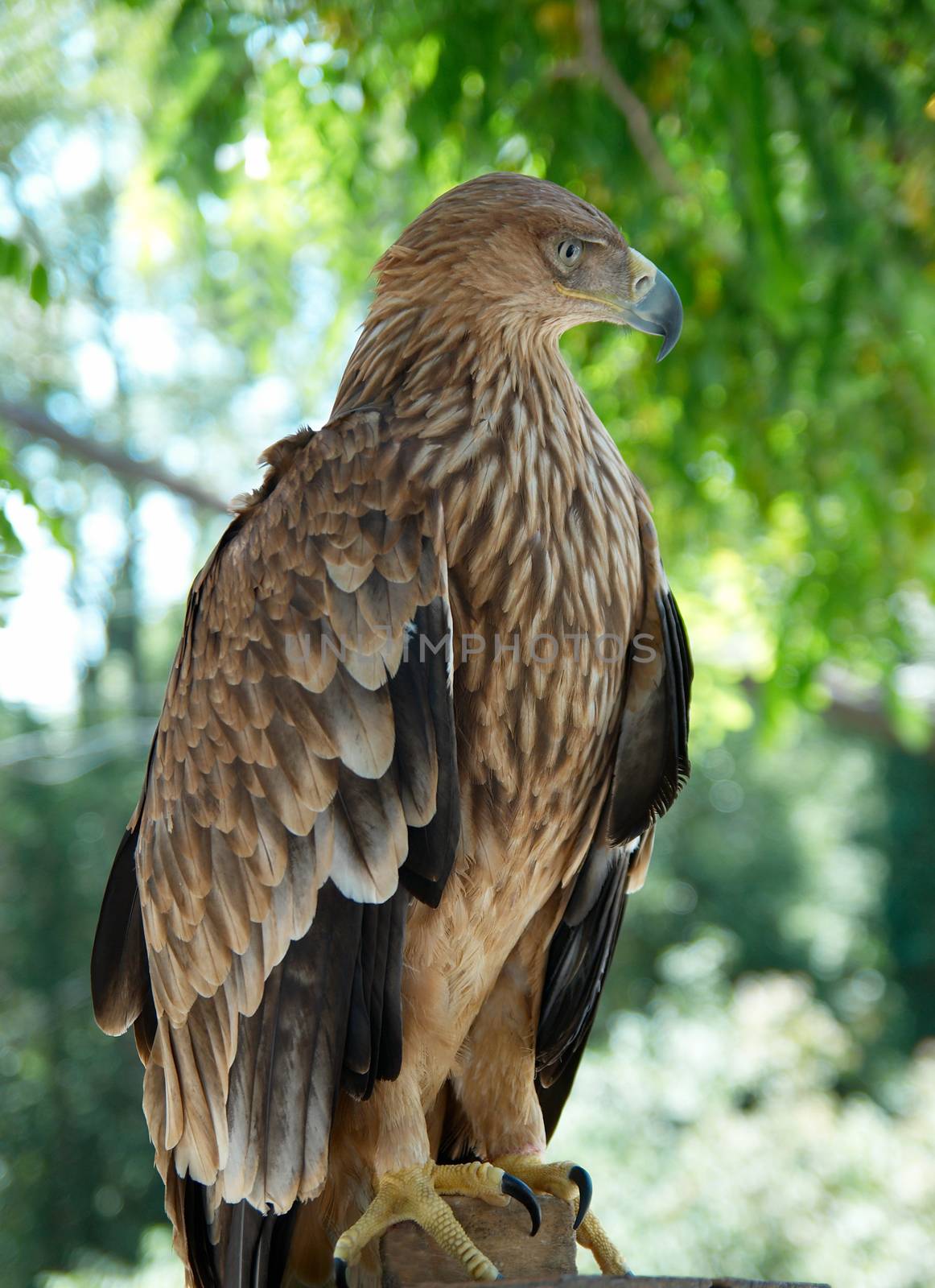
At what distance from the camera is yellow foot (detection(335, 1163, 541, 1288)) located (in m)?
1.60

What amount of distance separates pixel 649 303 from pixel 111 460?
4289 millimetres

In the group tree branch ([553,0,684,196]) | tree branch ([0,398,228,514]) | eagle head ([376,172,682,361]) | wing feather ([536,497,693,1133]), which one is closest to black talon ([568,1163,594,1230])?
wing feather ([536,497,693,1133])

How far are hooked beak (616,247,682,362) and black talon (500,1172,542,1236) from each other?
1158 mm

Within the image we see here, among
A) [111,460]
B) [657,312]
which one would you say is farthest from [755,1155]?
[657,312]

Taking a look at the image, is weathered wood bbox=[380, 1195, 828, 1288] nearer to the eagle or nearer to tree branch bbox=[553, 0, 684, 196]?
the eagle

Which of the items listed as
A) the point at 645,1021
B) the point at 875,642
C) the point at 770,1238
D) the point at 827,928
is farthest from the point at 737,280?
the point at 827,928

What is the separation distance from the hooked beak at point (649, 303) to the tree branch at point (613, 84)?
1.31m

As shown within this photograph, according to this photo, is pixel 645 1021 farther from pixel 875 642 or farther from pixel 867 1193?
pixel 875 642

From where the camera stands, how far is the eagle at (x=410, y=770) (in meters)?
1.66

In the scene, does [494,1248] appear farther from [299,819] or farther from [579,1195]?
[299,819]

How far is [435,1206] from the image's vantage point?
1.64 metres

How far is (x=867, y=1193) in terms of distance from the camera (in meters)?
7.83

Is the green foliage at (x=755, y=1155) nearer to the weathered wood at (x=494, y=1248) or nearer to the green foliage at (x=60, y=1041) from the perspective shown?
the green foliage at (x=60, y=1041)

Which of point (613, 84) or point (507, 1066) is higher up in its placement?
point (613, 84)
